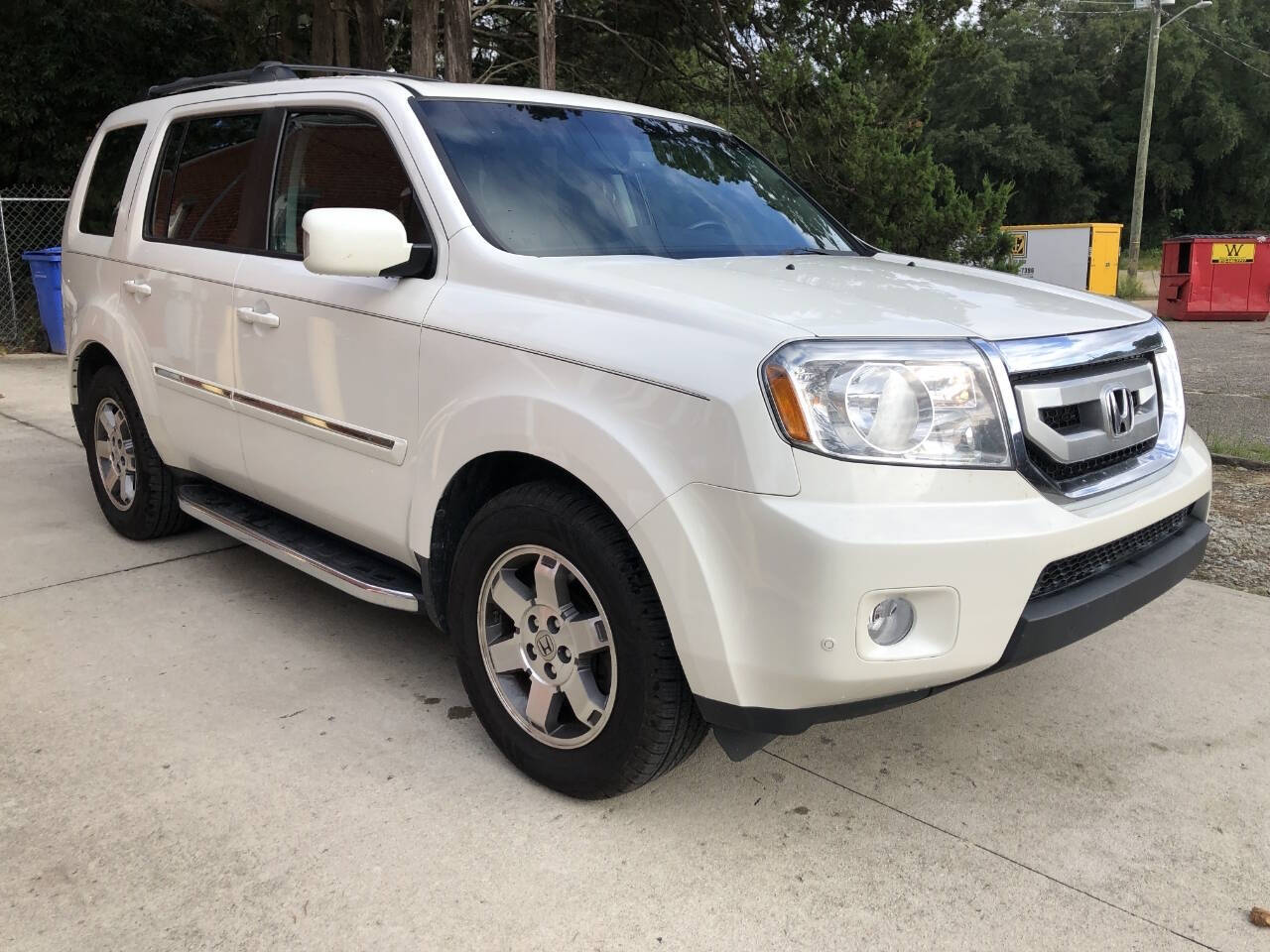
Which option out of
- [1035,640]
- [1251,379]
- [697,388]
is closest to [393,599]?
[697,388]

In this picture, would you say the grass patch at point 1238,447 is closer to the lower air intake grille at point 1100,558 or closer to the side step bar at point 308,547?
the lower air intake grille at point 1100,558

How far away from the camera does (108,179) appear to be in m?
4.93

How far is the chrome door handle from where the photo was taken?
11.8ft

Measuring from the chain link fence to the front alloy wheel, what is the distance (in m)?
10.5

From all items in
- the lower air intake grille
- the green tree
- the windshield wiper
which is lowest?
the lower air intake grille

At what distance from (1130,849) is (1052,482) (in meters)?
0.97

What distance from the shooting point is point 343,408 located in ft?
10.9

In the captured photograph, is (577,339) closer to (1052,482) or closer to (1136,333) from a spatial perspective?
(1052,482)

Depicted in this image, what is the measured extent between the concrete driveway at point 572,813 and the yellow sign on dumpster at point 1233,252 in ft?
49.4

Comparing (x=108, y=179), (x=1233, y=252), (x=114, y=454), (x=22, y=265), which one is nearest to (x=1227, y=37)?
(x=1233, y=252)

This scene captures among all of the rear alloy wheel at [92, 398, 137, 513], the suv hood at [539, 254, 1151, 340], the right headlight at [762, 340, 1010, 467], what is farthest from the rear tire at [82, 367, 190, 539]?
the right headlight at [762, 340, 1010, 467]

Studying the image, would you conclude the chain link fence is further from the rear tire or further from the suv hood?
the suv hood

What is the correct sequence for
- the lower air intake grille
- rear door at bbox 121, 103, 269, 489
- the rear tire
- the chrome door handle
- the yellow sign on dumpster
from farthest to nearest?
the yellow sign on dumpster < the rear tire < rear door at bbox 121, 103, 269, 489 < the chrome door handle < the lower air intake grille

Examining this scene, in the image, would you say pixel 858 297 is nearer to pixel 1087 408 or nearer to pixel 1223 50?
pixel 1087 408
